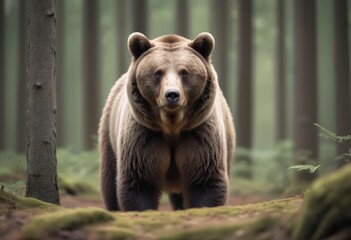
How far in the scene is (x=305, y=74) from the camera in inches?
535

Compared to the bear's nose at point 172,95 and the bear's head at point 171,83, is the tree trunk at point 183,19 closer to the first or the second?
the bear's head at point 171,83

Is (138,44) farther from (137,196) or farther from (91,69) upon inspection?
(91,69)

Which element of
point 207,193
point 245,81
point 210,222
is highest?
point 245,81

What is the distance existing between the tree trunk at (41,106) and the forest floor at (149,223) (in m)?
1.26

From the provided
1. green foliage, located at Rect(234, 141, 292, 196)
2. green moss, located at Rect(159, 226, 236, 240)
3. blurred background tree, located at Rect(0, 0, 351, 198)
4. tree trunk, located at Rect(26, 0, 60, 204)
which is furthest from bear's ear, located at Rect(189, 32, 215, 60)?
green foliage, located at Rect(234, 141, 292, 196)

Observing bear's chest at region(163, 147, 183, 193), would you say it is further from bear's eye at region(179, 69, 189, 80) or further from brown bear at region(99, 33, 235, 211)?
bear's eye at region(179, 69, 189, 80)

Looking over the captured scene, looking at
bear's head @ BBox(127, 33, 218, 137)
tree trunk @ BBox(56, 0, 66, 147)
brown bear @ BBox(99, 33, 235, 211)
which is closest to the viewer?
bear's head @ BBox(127, 33, 218, 137)

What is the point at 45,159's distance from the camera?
22.2ft

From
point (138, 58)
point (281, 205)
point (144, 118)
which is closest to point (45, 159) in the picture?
point (144, 118)

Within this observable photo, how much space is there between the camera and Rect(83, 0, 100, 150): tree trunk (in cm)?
1959

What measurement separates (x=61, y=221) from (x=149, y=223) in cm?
79

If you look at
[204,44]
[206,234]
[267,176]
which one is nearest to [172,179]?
[204,44]

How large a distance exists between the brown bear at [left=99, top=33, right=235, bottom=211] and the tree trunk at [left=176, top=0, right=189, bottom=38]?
45.2 ft

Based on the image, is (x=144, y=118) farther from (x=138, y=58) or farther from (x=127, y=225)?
(x=127, y=225)
